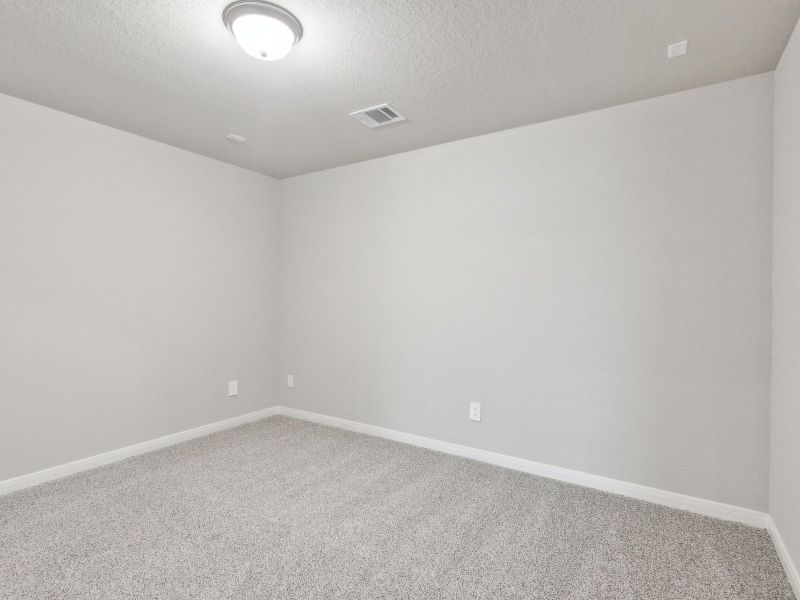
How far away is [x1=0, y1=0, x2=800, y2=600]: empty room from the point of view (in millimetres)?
1822

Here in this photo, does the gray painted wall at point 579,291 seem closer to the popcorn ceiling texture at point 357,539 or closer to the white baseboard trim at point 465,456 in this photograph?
the white baseboard trim at point 465,456

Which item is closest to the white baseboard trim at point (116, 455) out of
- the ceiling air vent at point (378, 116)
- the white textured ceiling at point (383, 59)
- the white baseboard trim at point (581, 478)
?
the white baseboard trim at point (581, 478)

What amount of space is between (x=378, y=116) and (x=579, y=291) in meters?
1.68

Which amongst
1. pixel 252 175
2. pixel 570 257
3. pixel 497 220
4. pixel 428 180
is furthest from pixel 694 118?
pixel 252 175

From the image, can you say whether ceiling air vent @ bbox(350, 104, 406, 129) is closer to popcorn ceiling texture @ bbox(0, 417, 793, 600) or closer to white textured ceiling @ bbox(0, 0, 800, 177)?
white textured ceiling @ bbox(0, 0, 800, 177)

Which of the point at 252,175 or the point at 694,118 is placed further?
the point at 252,175

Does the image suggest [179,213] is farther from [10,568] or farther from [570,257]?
[570,257]

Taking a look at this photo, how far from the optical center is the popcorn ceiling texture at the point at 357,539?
1.74 meters

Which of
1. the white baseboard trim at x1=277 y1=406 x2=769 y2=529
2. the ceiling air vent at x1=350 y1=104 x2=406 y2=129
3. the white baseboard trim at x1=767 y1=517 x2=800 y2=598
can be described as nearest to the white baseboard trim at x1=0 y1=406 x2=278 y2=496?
the white baseboard trim at x1=277 y1=406 x2=769 y2=529

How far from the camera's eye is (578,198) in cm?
269

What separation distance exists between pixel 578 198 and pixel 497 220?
542mm

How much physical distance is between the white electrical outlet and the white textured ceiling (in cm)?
193

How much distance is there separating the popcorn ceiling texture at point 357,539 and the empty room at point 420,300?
0.02m

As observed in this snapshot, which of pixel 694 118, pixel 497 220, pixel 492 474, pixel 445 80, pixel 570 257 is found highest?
pixel 445 80
